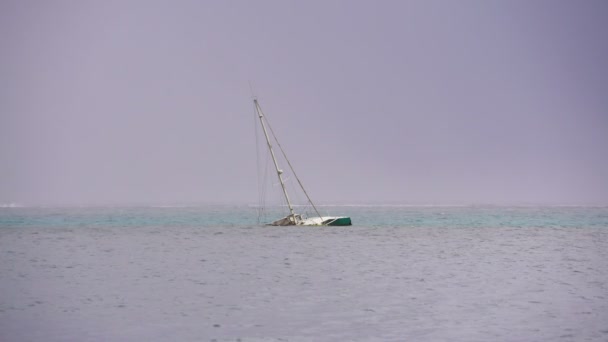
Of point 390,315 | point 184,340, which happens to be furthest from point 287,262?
point 184,340

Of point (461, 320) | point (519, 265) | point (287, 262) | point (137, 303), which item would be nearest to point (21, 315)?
point (137, 303)

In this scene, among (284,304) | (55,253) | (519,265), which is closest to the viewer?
(284,304)

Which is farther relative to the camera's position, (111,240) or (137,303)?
(111,240)

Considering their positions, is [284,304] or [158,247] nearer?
[284,304]

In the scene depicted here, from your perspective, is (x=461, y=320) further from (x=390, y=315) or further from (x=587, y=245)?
(x=587, y=245)

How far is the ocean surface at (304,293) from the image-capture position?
2666 centimetres

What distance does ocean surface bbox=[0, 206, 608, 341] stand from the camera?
2666cm

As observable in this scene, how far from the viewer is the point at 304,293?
37.0 m

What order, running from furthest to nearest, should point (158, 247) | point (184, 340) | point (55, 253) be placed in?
point (158, 247), point (55, 253), point (184, 340)

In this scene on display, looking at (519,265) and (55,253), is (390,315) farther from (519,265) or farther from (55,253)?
(55,253)

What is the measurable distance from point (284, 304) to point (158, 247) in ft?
130

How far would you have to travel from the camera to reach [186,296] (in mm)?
35875

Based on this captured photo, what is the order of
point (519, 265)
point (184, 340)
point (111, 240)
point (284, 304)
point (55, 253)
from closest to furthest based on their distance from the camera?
point (184, 340) → point (284, 304) → point (519, 265) → point (55, 253) → point (111, 240)

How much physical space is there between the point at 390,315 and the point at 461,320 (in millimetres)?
2681
